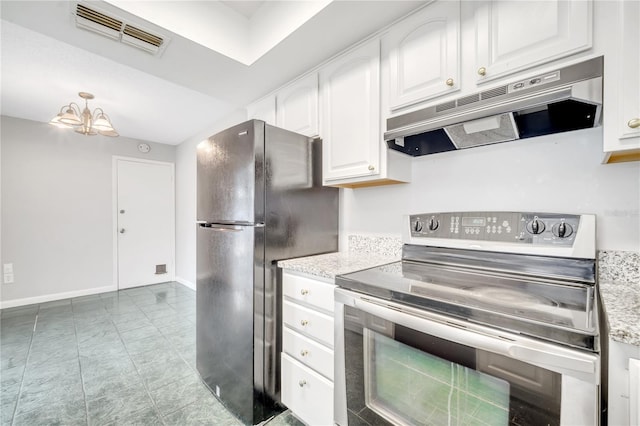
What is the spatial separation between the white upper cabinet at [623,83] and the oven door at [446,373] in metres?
0.69

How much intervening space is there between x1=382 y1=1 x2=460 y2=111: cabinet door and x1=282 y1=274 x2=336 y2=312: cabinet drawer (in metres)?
0.97

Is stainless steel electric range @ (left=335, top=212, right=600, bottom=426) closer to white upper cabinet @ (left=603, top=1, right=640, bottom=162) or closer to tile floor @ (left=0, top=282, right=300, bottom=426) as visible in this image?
white upper cabinet @ (left=603, top=1, right=640, bottom=162)

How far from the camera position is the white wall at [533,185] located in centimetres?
106

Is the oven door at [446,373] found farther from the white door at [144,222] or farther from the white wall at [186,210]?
the white door at [144,222]

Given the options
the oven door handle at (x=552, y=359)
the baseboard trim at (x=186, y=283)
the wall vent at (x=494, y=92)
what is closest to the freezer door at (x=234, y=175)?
the wall vent at (x=494, y=92)

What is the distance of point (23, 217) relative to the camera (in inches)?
134

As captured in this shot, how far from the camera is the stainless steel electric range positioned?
68 centimetres

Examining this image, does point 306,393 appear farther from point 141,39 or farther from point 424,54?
point 141,39

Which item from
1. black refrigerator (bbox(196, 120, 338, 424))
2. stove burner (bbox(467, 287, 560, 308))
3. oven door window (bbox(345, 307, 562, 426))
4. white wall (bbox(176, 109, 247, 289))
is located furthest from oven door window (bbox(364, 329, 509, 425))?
white wall (bbox(176, 109, 247, 289))

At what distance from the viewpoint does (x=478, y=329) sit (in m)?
0.79

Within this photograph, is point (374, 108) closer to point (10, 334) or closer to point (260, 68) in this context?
point (260, 68)

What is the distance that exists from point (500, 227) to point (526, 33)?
2.53 feet

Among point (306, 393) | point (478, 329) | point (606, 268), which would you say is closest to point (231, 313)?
point (306, 393)

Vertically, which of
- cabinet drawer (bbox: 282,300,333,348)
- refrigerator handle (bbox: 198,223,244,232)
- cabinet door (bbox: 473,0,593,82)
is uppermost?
cabinet door (bbox: 473,0,593,82)
